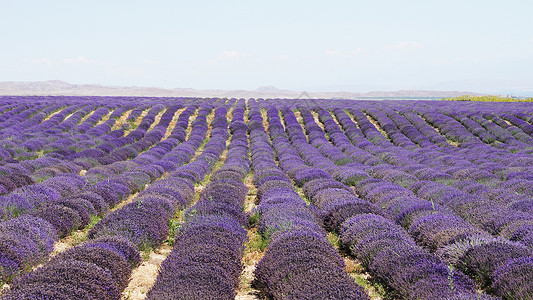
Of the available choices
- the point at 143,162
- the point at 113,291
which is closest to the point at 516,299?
the point at 113,291

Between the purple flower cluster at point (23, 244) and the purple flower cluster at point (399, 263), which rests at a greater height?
the purple flower cluster at point (399, 263)

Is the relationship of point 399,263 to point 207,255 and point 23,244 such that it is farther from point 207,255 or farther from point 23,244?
point 23,244

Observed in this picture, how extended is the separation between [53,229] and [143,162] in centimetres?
1022

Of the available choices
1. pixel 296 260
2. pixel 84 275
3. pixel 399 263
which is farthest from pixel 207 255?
pixel 399 263

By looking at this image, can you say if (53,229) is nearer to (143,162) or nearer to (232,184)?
(232,184)

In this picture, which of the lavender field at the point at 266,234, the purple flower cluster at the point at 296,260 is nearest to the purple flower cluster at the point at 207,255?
the lavender field at the point at 266,234

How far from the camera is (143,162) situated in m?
16.9

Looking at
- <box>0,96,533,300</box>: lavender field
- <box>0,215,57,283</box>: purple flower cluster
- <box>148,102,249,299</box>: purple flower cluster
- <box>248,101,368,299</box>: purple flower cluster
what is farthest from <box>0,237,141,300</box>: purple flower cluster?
<box>248,101,368,299</box>: purple flower cluster

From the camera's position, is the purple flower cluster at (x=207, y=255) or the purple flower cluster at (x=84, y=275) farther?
the purple flower cluster at (x=207, y=255)

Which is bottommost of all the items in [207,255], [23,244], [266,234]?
[266,234]

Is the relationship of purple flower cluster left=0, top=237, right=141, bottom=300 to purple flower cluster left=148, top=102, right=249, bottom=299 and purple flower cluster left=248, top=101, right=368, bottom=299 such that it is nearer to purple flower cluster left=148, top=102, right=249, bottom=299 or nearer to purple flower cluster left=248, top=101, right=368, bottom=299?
purple flower cluster left=148, top=102, right=249, bottom=299

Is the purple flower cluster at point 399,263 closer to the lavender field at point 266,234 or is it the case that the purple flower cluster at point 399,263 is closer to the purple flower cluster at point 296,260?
the lavender field at point 266,234

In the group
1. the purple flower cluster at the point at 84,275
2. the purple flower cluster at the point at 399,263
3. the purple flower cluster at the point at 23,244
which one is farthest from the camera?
the purple flower cluster at the point at 23,244

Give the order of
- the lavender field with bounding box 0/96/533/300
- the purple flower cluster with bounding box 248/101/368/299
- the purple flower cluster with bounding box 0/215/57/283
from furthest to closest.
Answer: the purple flower cluster with bounding box 0/215/57/283
the lavender field with bounding box 0/96/533/300
the purple flower cluster with bounding box 248/101/368/299
